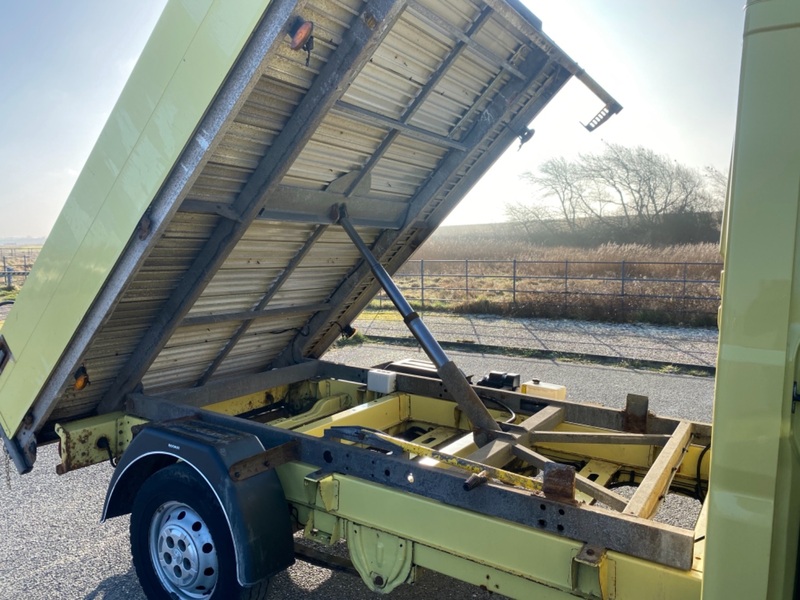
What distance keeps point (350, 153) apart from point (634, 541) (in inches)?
108

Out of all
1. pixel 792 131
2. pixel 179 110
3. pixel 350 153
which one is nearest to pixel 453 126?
pixel 350 153

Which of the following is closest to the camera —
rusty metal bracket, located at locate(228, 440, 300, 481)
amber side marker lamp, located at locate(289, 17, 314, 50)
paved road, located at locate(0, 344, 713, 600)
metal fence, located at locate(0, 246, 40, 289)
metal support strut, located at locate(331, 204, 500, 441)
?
amber side marker lamp, located at locate(289, 17, 314, 50)

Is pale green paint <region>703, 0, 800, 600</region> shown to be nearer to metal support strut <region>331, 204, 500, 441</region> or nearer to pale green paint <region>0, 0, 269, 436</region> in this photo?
pale green paint <region>0, 0, 269, 436</region>

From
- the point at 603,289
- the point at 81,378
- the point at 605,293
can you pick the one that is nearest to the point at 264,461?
the point at 81,378

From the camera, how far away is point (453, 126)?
4.24 meters

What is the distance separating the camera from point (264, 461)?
324 cm

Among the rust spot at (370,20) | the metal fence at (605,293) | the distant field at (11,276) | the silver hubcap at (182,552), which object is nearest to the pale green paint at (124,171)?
the rust spot at (370,20)

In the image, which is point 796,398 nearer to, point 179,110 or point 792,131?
point 792,131

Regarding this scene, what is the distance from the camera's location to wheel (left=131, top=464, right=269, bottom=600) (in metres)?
3.24

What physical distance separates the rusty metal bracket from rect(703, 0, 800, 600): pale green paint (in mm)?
2194

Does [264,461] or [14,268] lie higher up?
[14,268]

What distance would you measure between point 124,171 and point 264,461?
1725 mm

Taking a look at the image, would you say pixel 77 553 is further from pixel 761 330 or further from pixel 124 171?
pixel 761 330

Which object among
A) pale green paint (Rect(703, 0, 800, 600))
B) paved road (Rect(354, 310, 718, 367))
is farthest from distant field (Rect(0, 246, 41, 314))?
pale green paint (Rect(703, 0, 800, 600))
